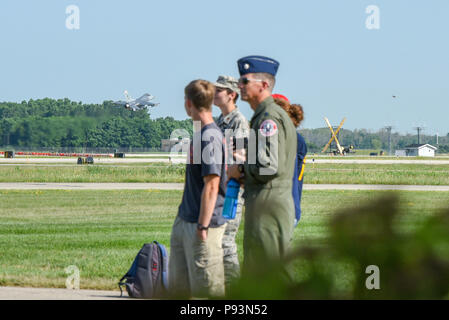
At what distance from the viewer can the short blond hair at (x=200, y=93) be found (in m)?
5.17

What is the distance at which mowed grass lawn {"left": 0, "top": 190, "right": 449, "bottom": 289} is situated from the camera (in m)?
8.39

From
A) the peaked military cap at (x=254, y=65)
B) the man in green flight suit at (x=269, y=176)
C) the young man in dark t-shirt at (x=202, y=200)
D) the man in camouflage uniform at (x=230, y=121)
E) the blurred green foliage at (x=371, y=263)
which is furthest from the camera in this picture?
the man in camouflage uniform at (x=230, y=121)

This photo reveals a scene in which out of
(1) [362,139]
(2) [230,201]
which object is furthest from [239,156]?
(1) [362,139]

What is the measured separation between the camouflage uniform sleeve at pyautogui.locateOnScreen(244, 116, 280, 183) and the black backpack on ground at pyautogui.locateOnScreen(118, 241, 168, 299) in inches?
104

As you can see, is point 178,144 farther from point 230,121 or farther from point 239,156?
point 239,156

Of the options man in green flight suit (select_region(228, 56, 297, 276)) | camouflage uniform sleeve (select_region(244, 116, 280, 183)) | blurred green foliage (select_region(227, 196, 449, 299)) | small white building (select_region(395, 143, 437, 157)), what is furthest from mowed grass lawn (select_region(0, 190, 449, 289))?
small white building (select_region(395, 143, 437, 157))

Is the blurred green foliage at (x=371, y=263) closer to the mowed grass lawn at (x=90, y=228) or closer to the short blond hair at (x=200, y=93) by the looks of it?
the mowed grass lawn at (x=90, y=228)

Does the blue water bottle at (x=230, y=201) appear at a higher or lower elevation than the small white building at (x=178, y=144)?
lower

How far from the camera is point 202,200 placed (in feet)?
16.7

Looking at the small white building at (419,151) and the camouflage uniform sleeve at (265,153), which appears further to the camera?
the small white building at (419,151)

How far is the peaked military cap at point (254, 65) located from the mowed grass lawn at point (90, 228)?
1.25m

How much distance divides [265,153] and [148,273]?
2.88 m

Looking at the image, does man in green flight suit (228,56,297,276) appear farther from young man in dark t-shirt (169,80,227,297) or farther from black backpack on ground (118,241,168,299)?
black backpack on ground (118,241,168,299)

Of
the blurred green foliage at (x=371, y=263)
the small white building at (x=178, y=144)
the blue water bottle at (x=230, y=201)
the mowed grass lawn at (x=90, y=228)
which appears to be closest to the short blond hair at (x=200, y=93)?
the small white building at (x=178, y=144)
